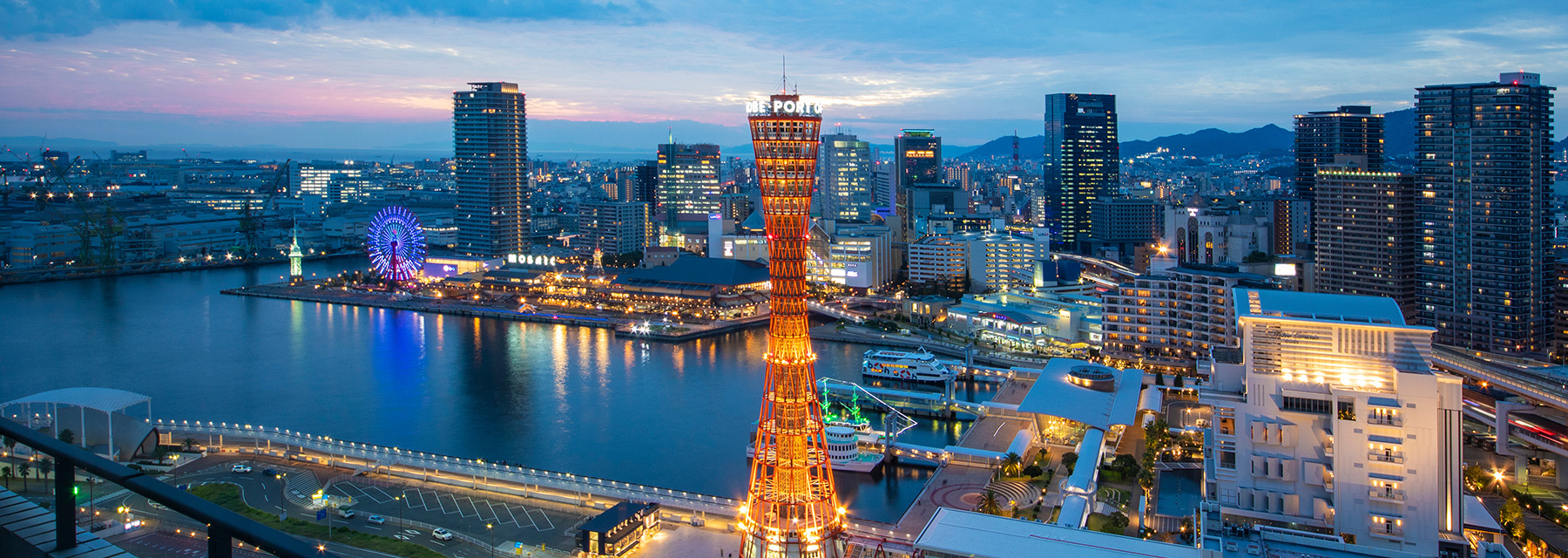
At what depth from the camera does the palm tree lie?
8.57 meters

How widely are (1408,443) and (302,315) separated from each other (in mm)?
20685

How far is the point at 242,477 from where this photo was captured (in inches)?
378

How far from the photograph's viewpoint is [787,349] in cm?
718

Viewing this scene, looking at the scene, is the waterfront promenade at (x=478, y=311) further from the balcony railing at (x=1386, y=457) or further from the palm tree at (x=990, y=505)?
the balcony railing at (x=1386, y=457)

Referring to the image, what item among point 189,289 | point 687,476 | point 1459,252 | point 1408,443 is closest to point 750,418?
point 687,476

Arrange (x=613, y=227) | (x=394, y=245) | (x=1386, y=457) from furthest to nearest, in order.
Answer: (x=613, y=227) < (x=394, y=245) < (x=1386, y=457)

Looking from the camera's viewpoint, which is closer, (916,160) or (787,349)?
(787,349)

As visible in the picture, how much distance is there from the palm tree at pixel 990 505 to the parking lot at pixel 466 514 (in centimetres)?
322

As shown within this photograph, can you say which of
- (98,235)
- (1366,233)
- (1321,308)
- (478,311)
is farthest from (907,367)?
(98,235)

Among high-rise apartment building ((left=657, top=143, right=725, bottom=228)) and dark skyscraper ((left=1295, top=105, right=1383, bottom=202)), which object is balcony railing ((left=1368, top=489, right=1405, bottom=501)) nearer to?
dark skyscraper ((left=1295, top=105, right=1383, bottom=202))

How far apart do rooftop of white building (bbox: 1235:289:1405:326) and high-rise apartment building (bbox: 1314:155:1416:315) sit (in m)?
11.4

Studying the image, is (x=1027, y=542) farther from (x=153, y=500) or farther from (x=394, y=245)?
(x=394, y=245)

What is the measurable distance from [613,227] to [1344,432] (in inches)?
1113

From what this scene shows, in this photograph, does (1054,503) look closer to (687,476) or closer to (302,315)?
(687,476)
